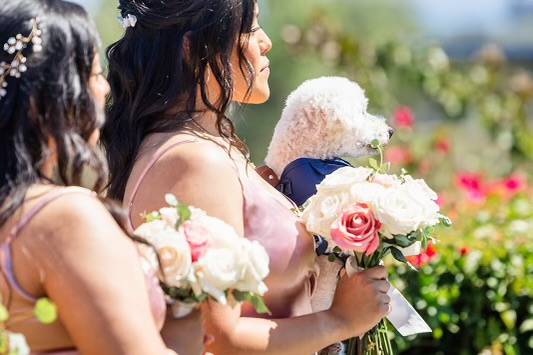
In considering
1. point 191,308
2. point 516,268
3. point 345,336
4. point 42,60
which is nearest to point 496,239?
point 516,268

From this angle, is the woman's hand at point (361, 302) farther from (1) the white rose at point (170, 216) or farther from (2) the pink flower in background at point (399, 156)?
(2) the pink flower in background at point (399, 156)

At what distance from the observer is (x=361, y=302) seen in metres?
3.11

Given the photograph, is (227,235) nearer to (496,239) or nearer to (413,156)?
(496,239)

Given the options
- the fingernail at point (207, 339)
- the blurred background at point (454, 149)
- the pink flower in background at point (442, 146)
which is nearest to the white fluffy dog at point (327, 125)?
the blurred background at point (454, 149)

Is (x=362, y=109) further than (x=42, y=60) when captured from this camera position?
Yes

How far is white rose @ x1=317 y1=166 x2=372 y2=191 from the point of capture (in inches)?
121

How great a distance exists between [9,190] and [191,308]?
1.77 ft

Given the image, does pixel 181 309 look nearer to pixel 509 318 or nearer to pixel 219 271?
pixel 219 271

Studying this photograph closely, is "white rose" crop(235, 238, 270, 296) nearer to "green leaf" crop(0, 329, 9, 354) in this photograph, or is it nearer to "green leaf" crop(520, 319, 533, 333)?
"green leaf" crop(0, 329, 9, 354)

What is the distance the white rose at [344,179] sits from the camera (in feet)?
10.1

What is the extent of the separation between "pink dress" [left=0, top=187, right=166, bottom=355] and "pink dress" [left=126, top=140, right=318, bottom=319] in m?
0.72

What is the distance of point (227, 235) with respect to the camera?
252 centimetres

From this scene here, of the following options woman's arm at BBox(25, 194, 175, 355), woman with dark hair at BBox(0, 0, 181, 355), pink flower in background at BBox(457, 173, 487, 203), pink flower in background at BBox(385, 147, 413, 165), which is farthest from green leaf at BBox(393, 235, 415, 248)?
pink flower in background at BBox(385, 147, 413, 165)

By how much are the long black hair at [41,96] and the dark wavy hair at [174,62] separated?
716 mm
